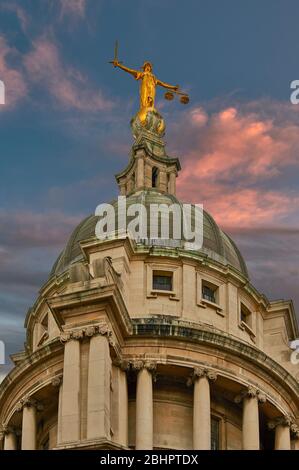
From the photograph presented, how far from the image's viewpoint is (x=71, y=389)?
58.1 m

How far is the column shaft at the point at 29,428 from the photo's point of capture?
6494 cm

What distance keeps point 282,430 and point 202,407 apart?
597 centimetres

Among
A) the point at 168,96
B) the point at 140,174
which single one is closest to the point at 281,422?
the point at 140,174

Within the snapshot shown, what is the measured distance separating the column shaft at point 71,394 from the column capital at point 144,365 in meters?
4.22

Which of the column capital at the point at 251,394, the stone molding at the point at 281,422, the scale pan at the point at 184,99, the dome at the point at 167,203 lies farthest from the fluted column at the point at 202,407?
the scale pan at the point at 184,99

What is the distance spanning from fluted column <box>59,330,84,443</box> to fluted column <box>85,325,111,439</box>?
586mm

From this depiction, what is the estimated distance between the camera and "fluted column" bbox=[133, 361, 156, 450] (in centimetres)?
6088

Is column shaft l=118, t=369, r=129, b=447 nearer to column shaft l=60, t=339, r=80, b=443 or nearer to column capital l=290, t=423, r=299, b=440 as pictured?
column shaft l=60, t=339, r=80, b=443

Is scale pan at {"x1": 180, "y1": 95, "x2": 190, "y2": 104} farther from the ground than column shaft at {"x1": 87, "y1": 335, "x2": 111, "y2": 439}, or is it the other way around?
scale pan at {"x1": 180, "y1": 95, "x2": 190, "y2": 104}

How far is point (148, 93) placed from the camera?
8338 centimetres

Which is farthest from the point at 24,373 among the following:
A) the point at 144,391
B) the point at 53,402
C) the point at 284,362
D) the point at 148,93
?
the point at 148,93

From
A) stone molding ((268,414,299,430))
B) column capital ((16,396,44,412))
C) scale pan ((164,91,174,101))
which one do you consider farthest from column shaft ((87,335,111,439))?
scale pan ((164,91,174,101))

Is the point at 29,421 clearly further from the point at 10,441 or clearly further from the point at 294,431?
the point at 294,431
